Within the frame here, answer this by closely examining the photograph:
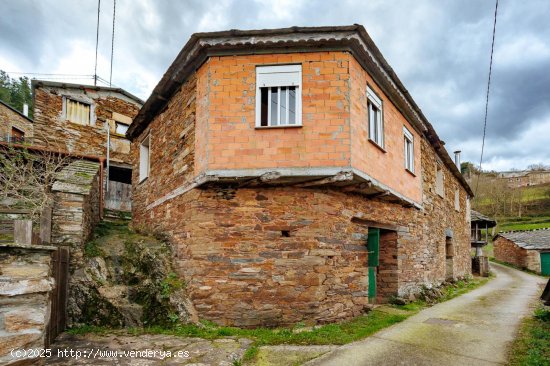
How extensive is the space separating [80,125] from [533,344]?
700 inches

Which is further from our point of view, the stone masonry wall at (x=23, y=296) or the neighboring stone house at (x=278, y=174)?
the neighboring stone house at (x=278, y=174)

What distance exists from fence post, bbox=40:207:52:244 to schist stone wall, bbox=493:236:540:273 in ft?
91.5

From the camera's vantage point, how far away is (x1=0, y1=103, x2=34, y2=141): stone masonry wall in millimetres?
21500

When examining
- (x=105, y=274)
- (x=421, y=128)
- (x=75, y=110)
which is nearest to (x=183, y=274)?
(x=105, y=274)

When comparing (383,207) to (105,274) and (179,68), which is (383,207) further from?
(105,274)

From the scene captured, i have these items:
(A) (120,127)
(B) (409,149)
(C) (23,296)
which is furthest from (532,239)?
(C) (23,296)

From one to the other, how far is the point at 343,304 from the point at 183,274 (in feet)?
10.9

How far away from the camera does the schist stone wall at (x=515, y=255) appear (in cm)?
2362

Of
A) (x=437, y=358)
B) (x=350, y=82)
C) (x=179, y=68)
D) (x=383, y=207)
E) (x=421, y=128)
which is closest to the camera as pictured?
(x=437, y=358)

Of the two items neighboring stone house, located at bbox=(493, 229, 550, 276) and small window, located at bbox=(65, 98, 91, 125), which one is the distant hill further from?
small window, located at bbox=(65, 98, 91, 125)

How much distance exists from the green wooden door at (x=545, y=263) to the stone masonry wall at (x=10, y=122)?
3335cm

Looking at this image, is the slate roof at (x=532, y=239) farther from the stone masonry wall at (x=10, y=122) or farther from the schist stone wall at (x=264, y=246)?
the stone masonry wall at (x=10, y=122)

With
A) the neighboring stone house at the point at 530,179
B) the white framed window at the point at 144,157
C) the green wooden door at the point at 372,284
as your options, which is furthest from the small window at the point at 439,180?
the neighboring stone house at the point at 530,179

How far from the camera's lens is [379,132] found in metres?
8.46
